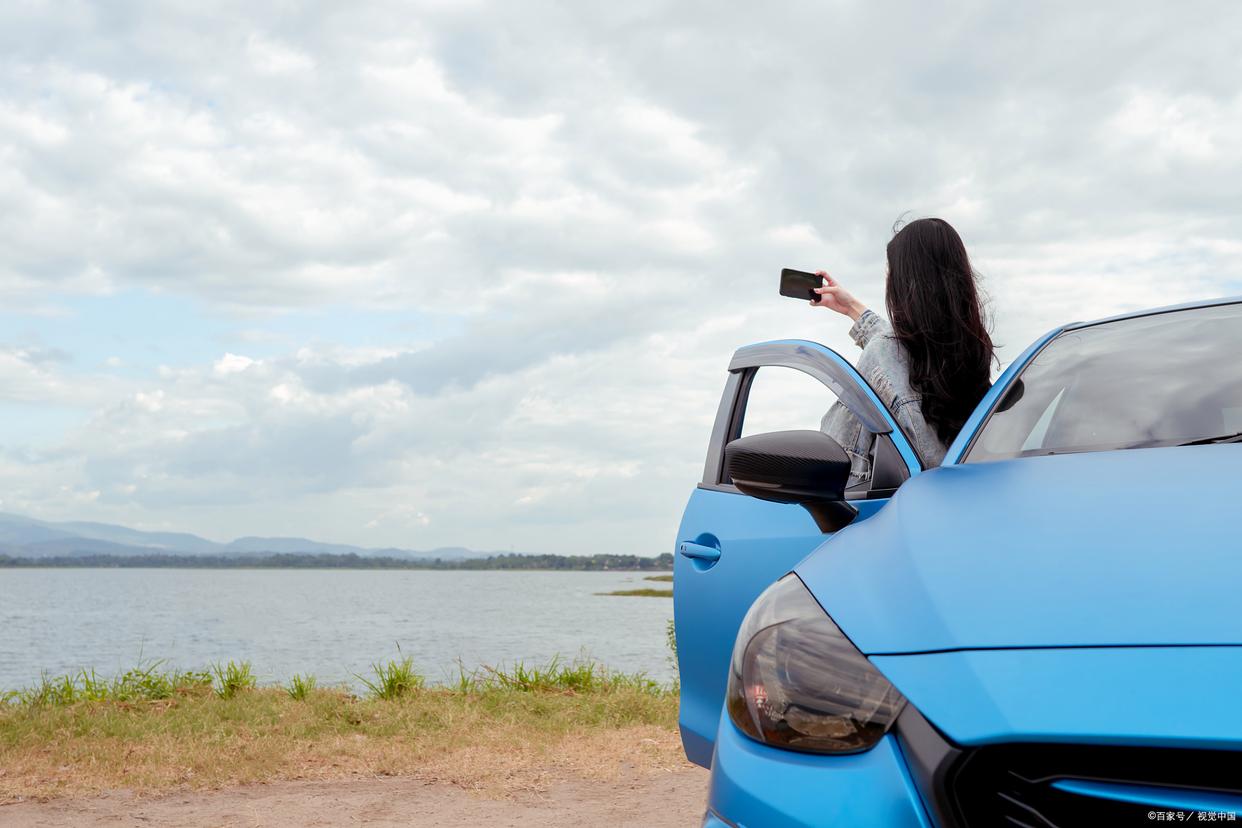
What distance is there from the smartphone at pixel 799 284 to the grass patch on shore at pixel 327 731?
114 inches

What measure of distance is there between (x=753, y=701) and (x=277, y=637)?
22.5 metres

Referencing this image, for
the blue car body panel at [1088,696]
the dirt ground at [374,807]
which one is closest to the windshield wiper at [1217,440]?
the blue car body panel at [1088,696]

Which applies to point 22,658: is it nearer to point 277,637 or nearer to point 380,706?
point 277,637

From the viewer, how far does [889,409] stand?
2826 mm

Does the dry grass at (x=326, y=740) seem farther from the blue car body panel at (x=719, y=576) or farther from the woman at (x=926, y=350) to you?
the woman at (x=926, y=350)

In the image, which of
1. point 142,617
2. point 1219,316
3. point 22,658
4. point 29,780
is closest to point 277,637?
point 22,658

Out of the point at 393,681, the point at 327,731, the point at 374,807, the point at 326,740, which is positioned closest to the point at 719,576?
the point at 374,807

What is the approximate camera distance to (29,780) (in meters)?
5.04

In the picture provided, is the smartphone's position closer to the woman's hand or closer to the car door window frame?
the woman's hand

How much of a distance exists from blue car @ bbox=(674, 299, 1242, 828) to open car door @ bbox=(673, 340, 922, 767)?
14cm

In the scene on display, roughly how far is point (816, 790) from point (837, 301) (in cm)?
236

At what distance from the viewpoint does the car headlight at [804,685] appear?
60.4 inches

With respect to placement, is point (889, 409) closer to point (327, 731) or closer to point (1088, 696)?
point (1088, 696)

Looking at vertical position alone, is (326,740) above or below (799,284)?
below
